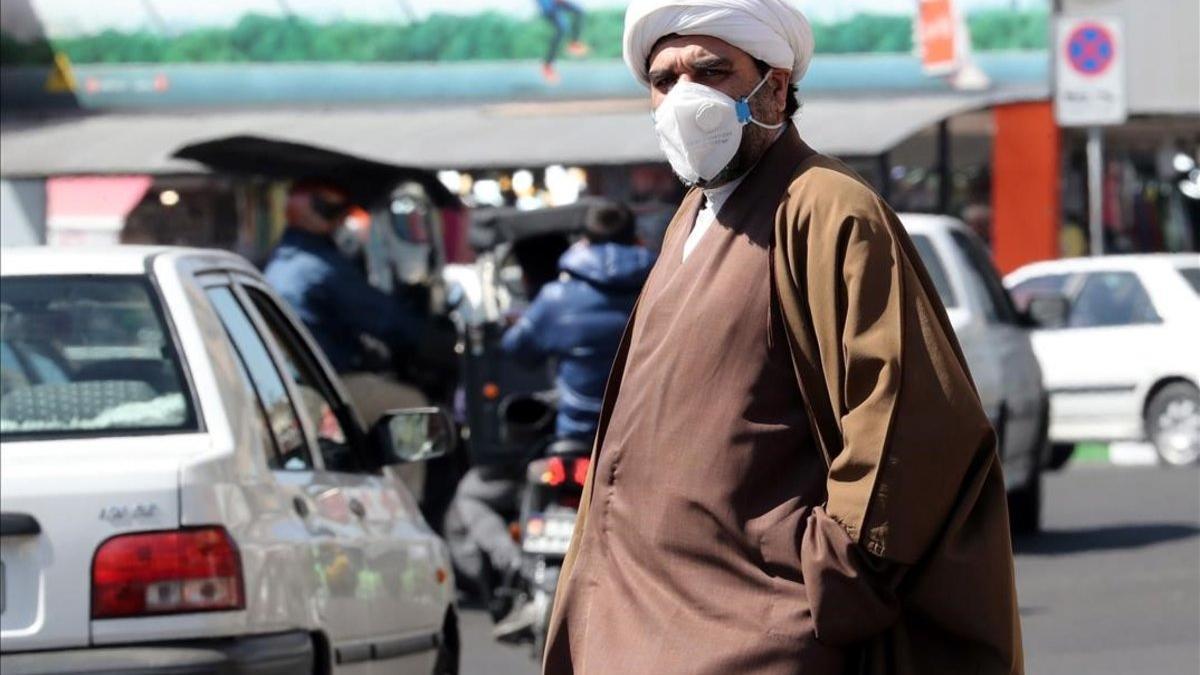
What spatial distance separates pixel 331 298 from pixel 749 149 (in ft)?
22.8

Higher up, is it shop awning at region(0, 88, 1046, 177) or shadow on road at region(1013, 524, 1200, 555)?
shop awning at region(0, 88, 1046, 177)

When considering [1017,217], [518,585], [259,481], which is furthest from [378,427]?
[1017,217]

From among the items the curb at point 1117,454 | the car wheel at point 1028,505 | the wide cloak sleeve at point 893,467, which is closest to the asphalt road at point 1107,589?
the car wheel at point 1028,505

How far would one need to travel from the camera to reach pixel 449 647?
6.78 metres

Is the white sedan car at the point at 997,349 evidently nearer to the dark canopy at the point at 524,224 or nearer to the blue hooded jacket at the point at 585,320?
the dark canopy at the point at 524,224

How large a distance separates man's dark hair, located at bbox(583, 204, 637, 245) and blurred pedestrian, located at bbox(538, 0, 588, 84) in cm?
1689

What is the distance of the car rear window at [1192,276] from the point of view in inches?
724

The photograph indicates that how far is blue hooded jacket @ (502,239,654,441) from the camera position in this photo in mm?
8836

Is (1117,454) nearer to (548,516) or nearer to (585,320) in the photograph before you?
(585,320)

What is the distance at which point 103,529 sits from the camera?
4832mm

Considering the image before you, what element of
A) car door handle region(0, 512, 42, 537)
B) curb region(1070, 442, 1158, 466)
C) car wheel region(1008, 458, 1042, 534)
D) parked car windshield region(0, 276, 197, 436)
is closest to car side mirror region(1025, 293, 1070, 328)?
car wheel region(1008, 458, 1042, 534)

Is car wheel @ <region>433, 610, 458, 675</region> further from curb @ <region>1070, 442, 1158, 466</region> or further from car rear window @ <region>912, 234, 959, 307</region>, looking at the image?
curb @ <region>1070, 442, 1158, 466</region>

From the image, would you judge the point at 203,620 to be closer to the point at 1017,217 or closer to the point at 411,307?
the point at 411,307

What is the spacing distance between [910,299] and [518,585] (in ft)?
21.6
